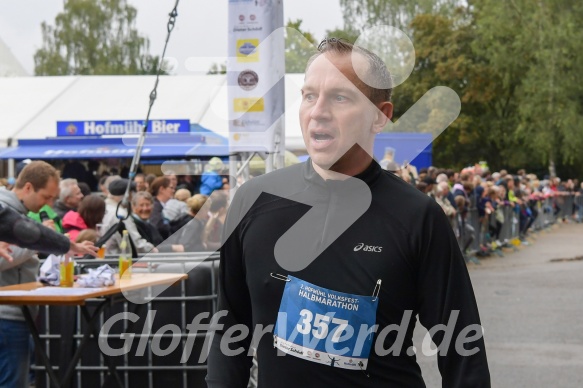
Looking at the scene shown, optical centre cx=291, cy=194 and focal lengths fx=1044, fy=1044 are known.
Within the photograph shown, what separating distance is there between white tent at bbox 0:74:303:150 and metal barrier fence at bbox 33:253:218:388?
19505 millimetres

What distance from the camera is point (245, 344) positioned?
9.64 ft

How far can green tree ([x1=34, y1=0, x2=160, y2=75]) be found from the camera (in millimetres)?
68750

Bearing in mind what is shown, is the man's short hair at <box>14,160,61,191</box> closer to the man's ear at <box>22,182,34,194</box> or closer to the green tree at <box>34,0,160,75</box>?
the man's ear at <box>22,182,34,194</box>

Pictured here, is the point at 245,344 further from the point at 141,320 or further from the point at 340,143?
the point at 141,320

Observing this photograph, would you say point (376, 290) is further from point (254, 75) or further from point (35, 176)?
point (35, 176)

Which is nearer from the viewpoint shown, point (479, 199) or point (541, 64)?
point (479, 199)

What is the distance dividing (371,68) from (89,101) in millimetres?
29375

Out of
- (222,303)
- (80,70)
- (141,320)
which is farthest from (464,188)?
(80,70)

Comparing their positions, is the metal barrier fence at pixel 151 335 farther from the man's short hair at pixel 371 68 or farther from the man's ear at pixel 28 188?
the man's short hair at pixel 371 68

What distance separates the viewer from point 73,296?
5609 millimetres

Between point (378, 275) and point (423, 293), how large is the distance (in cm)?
15

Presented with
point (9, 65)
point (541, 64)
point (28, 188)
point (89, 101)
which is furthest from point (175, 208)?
point (541, 64)

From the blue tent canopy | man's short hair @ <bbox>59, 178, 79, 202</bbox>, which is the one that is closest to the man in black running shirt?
man's short hair @ <bbox>59, 178, 79, 202</bbox>

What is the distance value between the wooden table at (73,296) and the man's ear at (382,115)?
3.23 m
